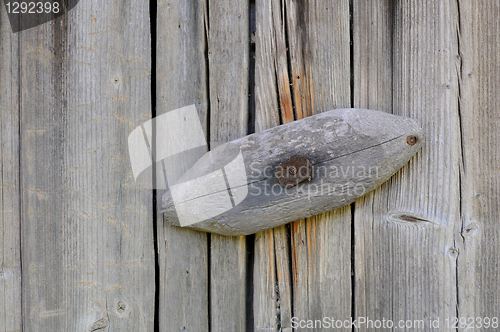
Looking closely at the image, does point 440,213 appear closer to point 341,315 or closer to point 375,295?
point 375,295

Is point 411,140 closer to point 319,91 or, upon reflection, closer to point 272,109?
point 319,91

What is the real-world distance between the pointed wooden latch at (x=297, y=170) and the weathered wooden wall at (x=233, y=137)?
0.10 m

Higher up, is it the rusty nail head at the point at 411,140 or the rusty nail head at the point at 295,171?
the rusty nail head at the point at 411,140

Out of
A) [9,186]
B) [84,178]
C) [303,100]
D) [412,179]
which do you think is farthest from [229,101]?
[9,186]

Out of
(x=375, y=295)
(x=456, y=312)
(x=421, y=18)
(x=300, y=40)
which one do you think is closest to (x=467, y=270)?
(x=456, y=312)

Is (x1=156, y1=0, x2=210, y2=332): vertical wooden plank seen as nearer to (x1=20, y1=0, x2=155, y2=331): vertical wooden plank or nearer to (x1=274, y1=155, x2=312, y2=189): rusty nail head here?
(x1=20, y1=0, x2=155, y2=331): vertical wooden plank

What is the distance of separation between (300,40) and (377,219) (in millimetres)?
715

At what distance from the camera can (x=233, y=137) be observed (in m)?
1.19

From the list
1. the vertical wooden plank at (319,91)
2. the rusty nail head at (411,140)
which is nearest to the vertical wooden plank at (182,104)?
the vertical wooden plank at (319,91)

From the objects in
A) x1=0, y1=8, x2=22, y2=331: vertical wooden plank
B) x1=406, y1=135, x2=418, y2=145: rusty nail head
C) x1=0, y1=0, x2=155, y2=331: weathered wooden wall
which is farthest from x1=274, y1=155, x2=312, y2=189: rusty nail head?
x1=0, y1=8, x2=22, y2=331: vertical wooden plank

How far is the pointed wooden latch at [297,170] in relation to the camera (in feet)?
3.48

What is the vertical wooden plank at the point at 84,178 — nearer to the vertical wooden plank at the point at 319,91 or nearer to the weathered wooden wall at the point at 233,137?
the weathered wooden wall at the point at 233,137

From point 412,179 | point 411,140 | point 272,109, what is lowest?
point 412,179

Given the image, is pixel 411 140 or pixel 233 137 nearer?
pixel 411 140
